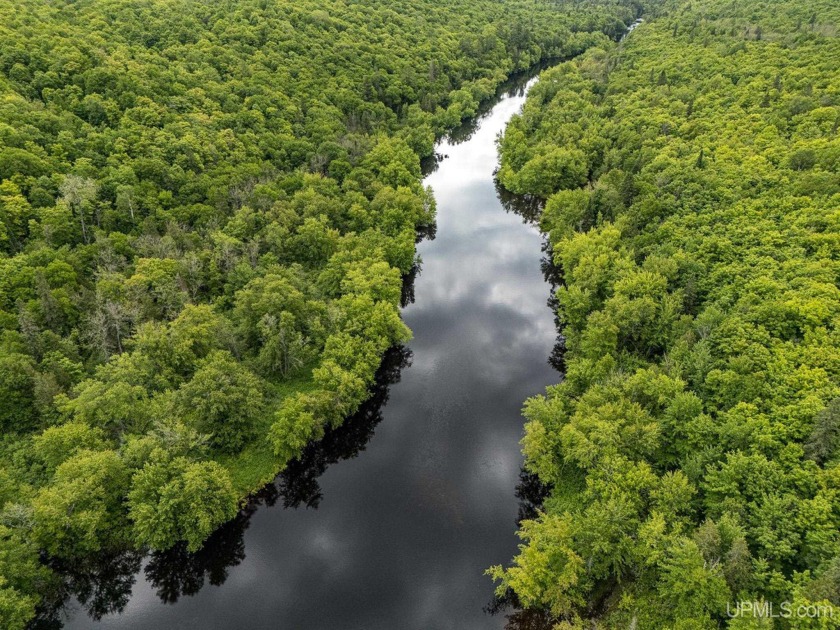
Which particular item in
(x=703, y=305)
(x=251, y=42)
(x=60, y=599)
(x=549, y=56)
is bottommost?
(x=60, y=599)

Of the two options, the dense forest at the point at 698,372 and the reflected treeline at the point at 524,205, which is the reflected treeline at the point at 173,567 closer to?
the dense forest at the point at 698,372

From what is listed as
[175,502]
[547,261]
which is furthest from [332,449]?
[547,261]

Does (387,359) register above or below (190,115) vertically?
below

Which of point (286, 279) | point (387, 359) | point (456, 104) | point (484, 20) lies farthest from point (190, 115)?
point (484, 20)

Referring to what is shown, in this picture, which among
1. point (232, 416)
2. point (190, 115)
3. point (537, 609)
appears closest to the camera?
point (537, 609)

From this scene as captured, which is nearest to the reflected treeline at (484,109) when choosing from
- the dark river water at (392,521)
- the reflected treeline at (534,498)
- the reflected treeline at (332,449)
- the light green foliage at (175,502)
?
the reflected treeline at (534,498)

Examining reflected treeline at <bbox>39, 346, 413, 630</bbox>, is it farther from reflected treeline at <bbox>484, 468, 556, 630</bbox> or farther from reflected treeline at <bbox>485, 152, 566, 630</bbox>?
reflected treeline at <bbox>485, 152, 566, 630</bbox>

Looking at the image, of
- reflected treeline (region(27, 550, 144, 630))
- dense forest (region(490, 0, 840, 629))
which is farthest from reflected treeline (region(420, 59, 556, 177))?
reflected treeline (region(27, 550, 144, 630))

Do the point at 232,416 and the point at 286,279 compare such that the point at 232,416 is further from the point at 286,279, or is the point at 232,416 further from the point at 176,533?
the point at 286,279
